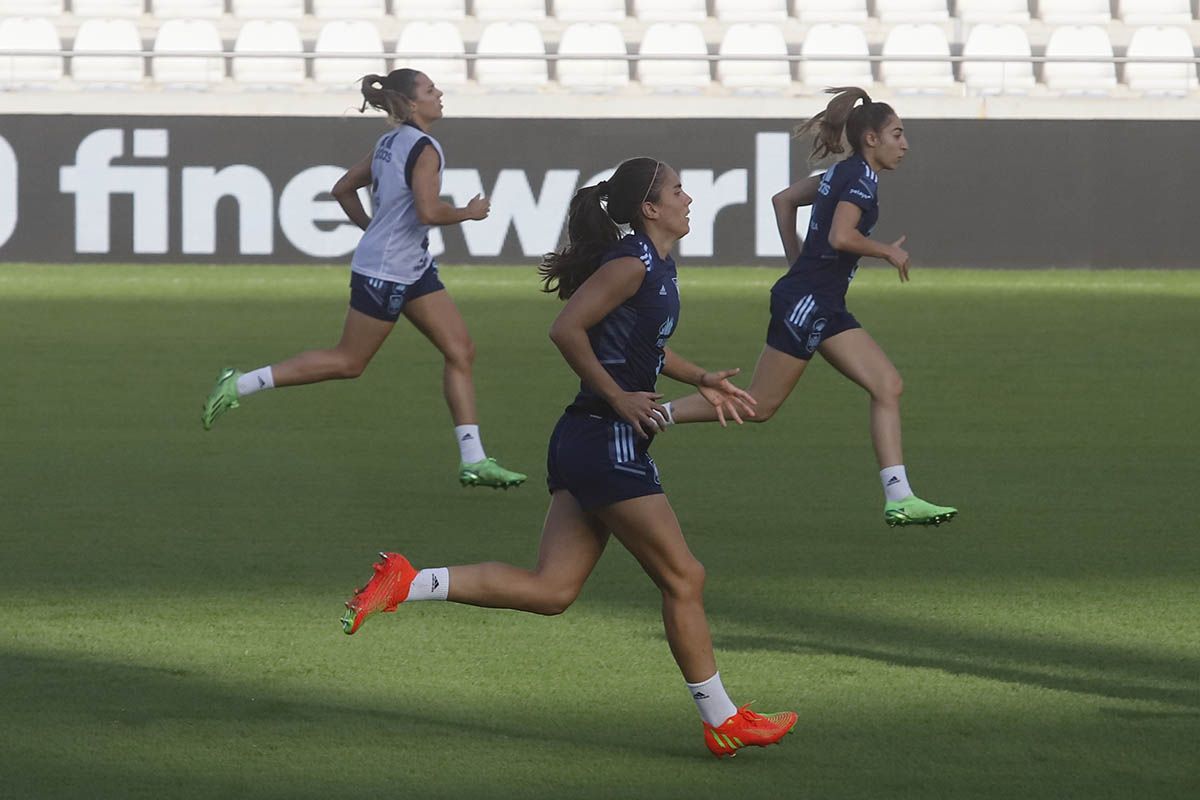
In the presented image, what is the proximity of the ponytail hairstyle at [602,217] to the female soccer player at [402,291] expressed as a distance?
165 inches

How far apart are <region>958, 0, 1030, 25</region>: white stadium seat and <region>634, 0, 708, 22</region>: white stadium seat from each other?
337 cm

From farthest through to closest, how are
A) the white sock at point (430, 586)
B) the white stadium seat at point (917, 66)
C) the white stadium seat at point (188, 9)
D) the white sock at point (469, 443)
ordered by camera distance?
the white stadium seat at point (188, 9) → the white stadium seat at point (917, 66) → the white sock at point (469, 443) → the white sock at point (430, 586)

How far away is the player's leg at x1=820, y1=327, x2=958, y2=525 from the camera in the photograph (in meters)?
8.38

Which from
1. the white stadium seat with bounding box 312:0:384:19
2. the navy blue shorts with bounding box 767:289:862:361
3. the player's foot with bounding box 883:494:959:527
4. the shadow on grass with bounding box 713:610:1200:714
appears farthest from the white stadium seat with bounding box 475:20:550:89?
the shadow on grass with bounding box 713:610:1200:714

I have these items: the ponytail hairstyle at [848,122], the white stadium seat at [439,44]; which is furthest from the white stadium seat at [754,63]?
the ponytail hairstyle at [848,122]

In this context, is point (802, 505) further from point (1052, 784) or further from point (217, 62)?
point (217, 62)

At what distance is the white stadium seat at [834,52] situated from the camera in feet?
77.4

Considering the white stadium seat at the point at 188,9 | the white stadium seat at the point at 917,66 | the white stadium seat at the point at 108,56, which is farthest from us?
the white stadium seat at the point at 188,9

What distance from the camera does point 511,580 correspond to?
5.48m

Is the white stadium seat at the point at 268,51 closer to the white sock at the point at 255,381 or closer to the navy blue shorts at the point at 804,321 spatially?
the white sock at the point at 255,381

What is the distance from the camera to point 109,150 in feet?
69.9

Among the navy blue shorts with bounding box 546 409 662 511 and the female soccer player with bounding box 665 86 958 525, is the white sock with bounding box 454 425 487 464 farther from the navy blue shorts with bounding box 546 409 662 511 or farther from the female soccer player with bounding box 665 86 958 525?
the navy blue shorts with bounding box 546 409 662 511

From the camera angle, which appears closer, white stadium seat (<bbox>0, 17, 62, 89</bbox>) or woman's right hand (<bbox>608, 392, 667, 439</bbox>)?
woman's right hand (<bbox>608, 392, 667, 439</bbox>)

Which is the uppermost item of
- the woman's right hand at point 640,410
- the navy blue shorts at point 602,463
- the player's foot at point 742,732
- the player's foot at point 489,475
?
the woman's right hand at point 640,410
